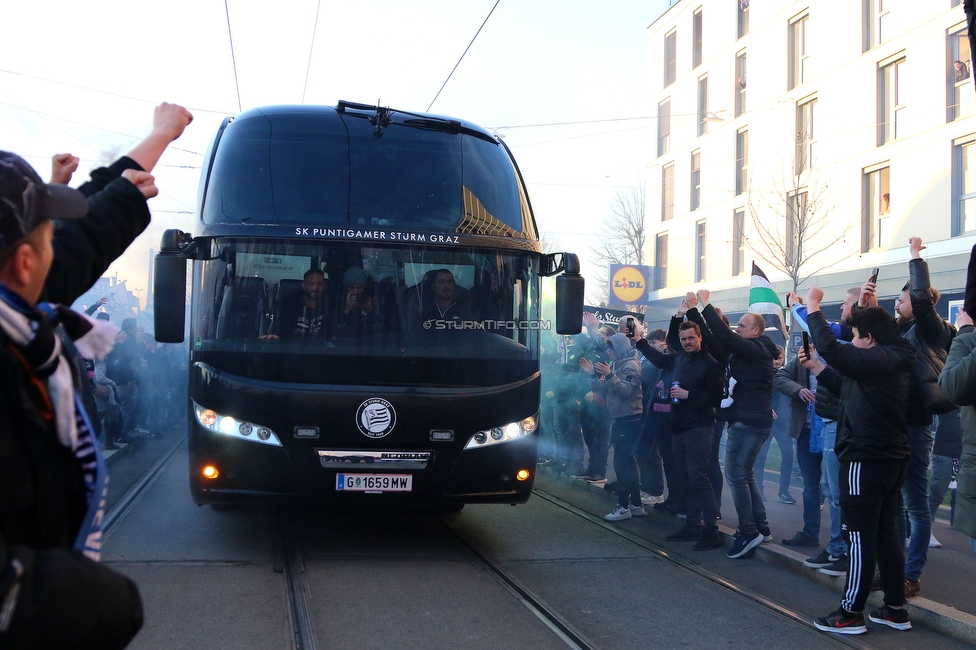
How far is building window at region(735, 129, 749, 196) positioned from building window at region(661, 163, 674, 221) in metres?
4.82

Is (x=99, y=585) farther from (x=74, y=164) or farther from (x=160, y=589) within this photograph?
(x=160, y=589)

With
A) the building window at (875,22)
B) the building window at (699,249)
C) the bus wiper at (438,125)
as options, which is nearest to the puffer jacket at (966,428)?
the bus wiper at (438,125)

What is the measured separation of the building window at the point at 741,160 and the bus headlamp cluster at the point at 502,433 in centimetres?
2372

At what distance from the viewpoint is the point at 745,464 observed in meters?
7.20

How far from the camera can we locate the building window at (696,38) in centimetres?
3178

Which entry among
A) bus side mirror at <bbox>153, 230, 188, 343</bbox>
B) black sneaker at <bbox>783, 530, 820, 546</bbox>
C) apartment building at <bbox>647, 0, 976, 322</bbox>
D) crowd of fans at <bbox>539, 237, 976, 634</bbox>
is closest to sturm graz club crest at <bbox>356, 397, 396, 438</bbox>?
bus side mirror at <bbox>153, 230, 188, 343</bbox>

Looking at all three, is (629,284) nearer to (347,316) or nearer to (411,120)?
(411,120)

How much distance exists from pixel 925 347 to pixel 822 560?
5.69 feet

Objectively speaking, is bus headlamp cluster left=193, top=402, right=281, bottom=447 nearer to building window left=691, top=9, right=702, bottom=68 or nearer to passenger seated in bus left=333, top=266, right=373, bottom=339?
passenger seated in bus left=333, top=266, right=373, bottom=339

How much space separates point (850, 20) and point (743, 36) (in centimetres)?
585

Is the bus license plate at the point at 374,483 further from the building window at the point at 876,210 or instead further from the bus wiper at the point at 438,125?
the building window at the point at 876,210

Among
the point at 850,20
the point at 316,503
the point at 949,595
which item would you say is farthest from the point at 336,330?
the point at 850,20

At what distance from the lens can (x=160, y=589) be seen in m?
5.44

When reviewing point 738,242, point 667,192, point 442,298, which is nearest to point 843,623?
point 442,298
